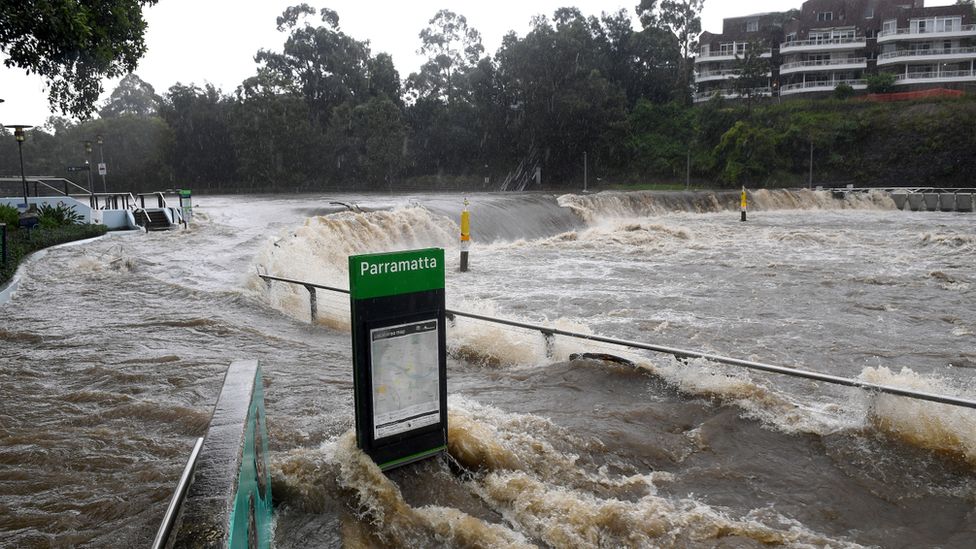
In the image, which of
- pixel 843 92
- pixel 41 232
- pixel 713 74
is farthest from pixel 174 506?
pixel 713 74

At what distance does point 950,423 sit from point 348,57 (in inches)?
2898

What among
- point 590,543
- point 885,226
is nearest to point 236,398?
point 590,543

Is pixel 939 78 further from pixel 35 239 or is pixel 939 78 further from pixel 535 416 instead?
Result: pixel 535 416

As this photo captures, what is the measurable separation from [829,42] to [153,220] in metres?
67.1

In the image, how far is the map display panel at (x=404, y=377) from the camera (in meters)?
4.23

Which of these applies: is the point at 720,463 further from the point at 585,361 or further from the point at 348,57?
the point at 348,57

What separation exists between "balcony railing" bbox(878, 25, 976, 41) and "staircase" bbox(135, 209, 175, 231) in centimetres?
6719

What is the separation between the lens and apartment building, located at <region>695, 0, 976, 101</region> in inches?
2554

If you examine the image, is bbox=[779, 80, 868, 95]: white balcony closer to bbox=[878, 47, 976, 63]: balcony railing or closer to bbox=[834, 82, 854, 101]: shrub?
bbox=[834, 82, 854, 101]: shrub

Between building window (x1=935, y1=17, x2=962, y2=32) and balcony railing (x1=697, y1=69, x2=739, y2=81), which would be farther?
balcony railing (x1=697, y1=69, x2=739, y2=81)

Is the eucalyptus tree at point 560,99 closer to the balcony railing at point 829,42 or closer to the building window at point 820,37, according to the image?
the balcony railing at point 829,42

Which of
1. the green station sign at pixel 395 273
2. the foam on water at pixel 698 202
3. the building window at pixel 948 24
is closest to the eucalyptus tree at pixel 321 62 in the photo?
the foam on water at pixel 698 202

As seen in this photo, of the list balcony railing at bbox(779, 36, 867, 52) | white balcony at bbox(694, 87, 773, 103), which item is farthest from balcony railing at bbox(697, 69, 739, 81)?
balcony railing at bbox(779, 36, 867, 52)

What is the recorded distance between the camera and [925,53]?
65688 mm
